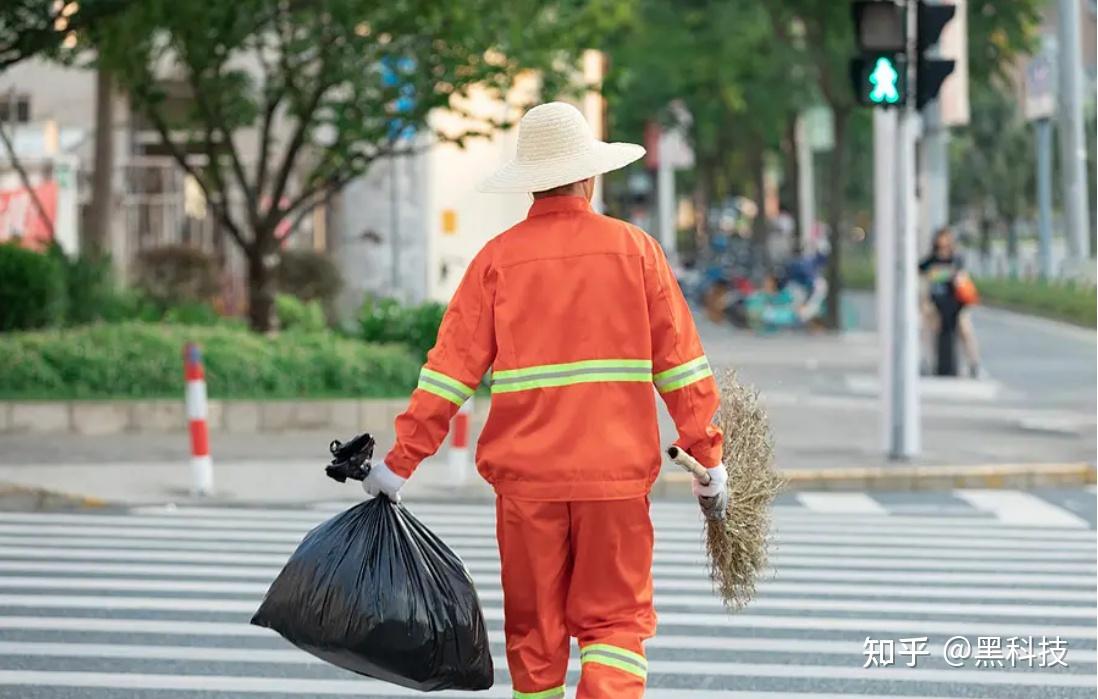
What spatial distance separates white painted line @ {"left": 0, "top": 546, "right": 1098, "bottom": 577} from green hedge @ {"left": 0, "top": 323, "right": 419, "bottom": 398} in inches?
242

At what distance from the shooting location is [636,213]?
79.2 metres

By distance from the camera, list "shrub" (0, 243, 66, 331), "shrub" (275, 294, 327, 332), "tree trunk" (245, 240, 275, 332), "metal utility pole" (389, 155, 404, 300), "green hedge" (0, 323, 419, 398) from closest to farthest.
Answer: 1. "green hedge" (0, 323, 419, 398)
2. "shrub" (0, 243, 66, 331)
3. "tree trunk" (245, 240, 275, 332)
4. "shrub" (275, 294, 327, 332)
5. "metal utility pole" (389, 155, 404, 300)

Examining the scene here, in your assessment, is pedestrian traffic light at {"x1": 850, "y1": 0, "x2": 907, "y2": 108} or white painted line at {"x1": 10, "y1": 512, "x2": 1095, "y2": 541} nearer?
white painted line at {"x1": 10, "y1": 512, "x2": 1095, "y2": 541}

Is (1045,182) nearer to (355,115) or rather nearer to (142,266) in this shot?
(142,266)

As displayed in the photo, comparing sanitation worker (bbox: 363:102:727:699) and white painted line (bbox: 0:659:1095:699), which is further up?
sanitation worker (bbox: 363:102:727:699)

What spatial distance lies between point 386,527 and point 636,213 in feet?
242

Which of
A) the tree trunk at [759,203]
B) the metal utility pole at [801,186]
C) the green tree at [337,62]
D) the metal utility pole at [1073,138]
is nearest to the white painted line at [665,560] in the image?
the metal utility pole at [1073,138]

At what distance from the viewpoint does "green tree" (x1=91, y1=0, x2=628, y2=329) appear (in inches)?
793

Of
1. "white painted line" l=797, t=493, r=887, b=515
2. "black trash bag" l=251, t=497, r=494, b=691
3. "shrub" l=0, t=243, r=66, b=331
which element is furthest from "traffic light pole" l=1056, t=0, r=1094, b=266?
"black trash bag" l=251, t=497, r=494, b=691

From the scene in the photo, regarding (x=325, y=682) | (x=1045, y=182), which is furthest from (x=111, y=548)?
(x=1045, y=182)

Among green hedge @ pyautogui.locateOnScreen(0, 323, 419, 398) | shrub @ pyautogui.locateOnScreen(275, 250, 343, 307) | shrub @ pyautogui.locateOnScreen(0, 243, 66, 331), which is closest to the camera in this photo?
green hedge @ pyautogui.locateOnScreen(0, 323, 419, 398)

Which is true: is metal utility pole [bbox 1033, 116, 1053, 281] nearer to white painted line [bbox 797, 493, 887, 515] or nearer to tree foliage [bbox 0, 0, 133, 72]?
tree foliage [bbox 0, 0, 133, 72]

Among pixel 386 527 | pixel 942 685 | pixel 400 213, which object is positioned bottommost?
pixel 942 685

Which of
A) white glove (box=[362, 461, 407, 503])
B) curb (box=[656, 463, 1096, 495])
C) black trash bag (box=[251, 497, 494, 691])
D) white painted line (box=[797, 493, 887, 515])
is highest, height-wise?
white glove (box=[362, 461, 407, 503])
